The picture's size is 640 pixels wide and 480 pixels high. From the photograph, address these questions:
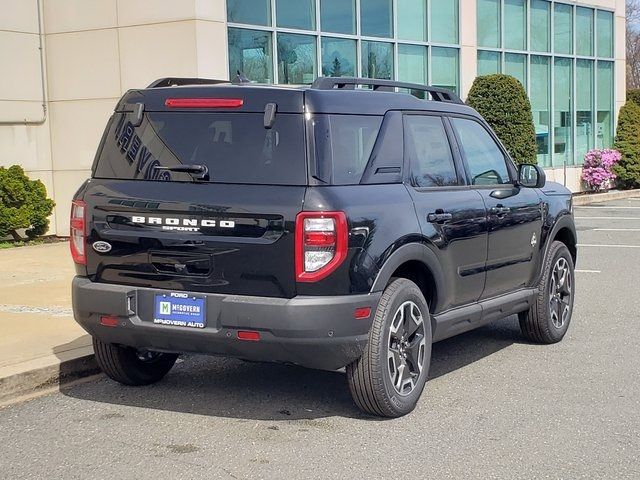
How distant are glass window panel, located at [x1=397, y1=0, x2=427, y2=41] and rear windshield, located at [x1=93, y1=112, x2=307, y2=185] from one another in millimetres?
13700

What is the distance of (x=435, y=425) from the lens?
5367 mm

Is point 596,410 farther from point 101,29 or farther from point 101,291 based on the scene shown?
point 101,29

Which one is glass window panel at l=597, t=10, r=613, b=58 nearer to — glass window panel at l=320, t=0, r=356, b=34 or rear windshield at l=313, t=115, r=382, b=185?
glass window panel at l=320, t=0, r=356, b=34

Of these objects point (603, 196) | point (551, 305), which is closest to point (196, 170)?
point (551, 305)

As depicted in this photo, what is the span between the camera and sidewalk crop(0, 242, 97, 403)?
617 centimetres

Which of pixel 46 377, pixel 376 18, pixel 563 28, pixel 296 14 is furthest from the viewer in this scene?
pixel 563 28

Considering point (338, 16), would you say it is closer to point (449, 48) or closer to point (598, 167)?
point (449, 48)

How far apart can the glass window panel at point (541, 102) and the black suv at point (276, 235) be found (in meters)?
17.9

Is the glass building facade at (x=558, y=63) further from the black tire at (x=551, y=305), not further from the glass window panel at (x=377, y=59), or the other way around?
the black tire at (x=551, y=305)

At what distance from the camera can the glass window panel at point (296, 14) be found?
15688mm

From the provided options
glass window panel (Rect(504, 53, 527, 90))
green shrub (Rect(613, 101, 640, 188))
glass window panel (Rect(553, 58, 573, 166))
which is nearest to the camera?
glass window panel (Rect(504, 53, 527, 90))

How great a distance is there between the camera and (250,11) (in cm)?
1500

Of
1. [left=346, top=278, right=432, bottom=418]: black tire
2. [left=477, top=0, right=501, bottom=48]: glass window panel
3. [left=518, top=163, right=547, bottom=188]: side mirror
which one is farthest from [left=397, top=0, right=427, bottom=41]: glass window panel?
[left=346, top=278, right=432, bottom=418]: black tire

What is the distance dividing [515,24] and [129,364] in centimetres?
1851
